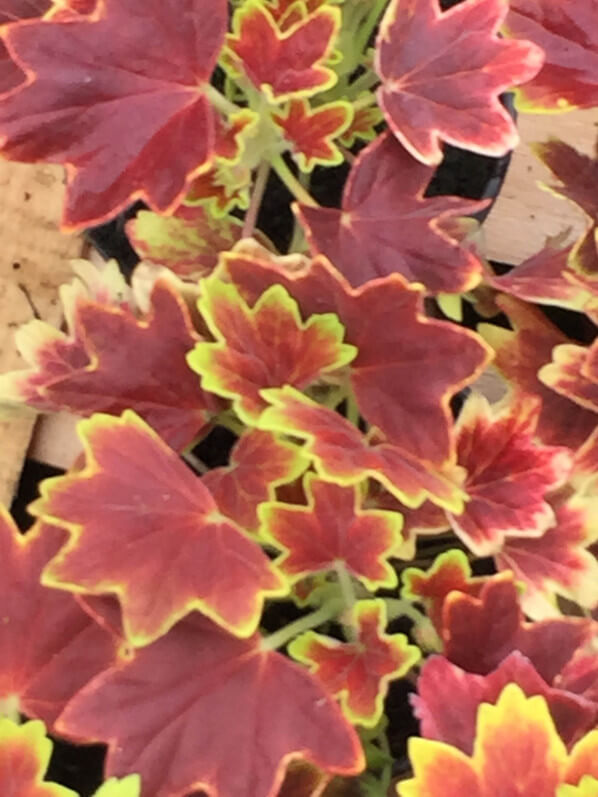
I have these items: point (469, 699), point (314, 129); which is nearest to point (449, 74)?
point (314, 129)

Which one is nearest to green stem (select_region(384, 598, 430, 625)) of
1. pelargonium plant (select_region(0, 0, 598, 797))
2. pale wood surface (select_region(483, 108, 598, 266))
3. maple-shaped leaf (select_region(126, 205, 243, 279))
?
pelargonium plant (select_region(0, 0, 598, 797))

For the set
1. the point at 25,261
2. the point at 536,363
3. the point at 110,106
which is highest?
the point at 110,106

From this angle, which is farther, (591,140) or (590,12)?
(591,140)

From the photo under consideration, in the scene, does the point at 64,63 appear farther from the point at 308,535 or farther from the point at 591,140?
the point at 591,140

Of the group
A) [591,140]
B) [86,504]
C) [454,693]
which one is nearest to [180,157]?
[86,504]

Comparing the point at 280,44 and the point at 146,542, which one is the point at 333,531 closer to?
the point at 146,542

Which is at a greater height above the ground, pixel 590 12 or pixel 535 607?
pixel 590 12

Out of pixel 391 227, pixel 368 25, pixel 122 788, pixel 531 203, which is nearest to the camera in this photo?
pixel 122 788

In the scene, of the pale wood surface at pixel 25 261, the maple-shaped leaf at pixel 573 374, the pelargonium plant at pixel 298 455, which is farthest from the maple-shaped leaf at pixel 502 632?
the pale wood surface at pixel 25 261
